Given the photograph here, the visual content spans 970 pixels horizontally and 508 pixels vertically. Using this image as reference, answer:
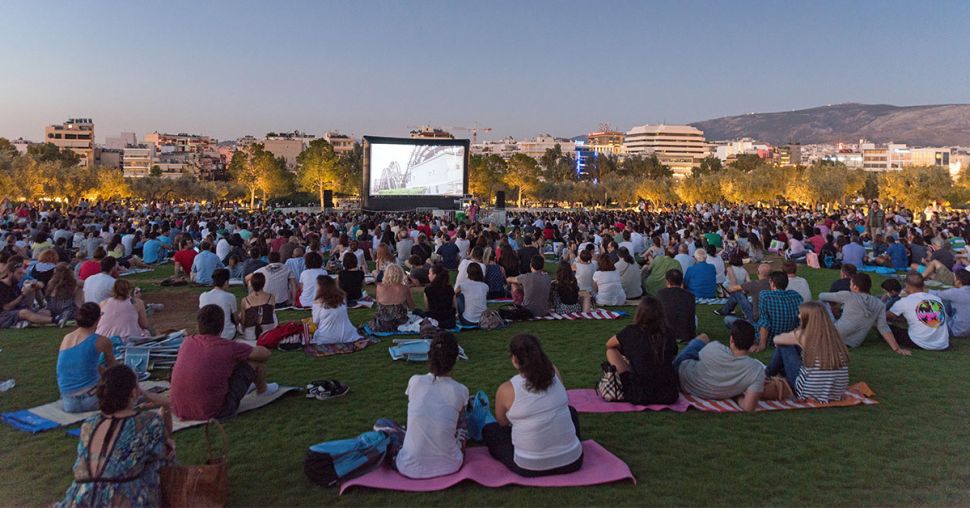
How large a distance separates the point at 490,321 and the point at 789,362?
4306mm

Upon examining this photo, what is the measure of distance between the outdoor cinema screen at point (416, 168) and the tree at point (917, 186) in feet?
122

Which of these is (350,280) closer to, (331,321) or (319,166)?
(331,321)

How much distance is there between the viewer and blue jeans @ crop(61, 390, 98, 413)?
592 centimetres

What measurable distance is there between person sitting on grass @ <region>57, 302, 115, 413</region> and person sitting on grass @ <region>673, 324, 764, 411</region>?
521 cm

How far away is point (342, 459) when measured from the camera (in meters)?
4.59

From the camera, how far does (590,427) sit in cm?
568

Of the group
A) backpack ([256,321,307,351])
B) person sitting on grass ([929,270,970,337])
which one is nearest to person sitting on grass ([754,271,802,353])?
person sitting on grass ([929,270,970,337])

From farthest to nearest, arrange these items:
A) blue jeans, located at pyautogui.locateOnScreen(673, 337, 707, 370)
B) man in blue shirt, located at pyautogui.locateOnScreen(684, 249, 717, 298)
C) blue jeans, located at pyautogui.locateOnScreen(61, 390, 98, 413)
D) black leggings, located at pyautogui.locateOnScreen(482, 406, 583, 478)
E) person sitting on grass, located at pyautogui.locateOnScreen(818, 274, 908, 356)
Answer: man in blue shirt, located at pyautogui.locateOnScreen(684, 249, 717, 298), person sitting on grass, located at pyautogui.locateOnScreen(818, 274, 908, 356), blue jeans, located at pyautogui.locateOnScreen(673, 337, 707, 370), blue jeans, located at pyautogui.locateOnScreen(61, 390, 98, 413), black leggings, located at pyautogui.locateOnScreen(482, 406, 583, 478)

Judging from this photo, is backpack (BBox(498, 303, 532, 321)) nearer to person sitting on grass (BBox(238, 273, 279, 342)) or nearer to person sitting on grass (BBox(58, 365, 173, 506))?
person sitting on grass (BBox(238, 273, 279, 342))

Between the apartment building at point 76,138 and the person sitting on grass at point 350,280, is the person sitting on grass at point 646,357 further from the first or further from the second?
the apartment building at point 76,138

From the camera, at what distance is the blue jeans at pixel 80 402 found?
19.4ft

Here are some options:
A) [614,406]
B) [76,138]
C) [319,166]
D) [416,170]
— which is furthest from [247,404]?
[76,138]

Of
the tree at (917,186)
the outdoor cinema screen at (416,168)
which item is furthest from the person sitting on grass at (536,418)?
the tree at (917,186)

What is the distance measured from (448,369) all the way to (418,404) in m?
0.30
